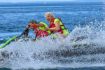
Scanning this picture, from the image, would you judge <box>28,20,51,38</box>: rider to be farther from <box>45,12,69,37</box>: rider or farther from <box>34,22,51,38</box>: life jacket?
<box>45,12,69,37</box>: rider

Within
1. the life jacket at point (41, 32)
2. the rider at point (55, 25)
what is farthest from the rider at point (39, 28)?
the rider at point (55, 25)

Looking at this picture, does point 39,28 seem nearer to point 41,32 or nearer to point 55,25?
point 41,32

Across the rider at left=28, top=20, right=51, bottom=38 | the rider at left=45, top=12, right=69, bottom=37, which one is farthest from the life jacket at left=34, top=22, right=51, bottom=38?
the rider at left=45, top=12, right=69, bottom=37

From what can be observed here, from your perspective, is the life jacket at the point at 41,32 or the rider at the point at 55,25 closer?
the rider at the point at 55,25

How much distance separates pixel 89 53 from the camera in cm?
1705

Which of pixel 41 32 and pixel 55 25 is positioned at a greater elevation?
pixel 55 25

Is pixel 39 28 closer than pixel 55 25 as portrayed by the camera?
No

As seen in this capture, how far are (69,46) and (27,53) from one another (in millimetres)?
1444

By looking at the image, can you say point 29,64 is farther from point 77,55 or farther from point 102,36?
point 102,36

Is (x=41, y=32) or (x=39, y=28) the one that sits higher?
(x=39, y=28)

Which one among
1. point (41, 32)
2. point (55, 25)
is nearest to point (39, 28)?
point (41, 32)

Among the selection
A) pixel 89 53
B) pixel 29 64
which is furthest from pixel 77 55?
pixel 29 64

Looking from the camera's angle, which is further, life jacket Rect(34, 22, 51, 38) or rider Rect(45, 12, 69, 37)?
life jacket Rect(34, 22, 51, 38)

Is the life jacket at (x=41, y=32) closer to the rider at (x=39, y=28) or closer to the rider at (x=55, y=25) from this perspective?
the rider at (x=39, y=28)
